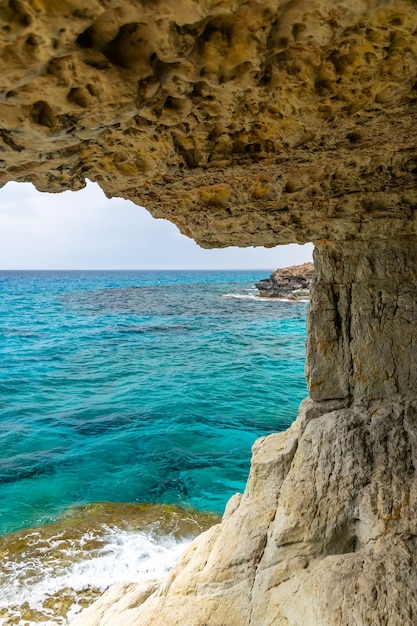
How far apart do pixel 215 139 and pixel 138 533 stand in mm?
8418

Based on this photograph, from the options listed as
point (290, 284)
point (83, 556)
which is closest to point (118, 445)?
point (83, 556)

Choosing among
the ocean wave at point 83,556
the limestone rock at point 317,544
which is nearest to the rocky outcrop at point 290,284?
the ocean wave at point 83,556

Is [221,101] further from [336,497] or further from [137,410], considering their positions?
[137,410]

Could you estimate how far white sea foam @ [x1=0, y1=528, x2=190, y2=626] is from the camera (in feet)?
24.0

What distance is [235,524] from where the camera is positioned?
5191 millimetres

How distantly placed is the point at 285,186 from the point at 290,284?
5082 centimetres

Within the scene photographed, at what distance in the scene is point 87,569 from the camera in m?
8.03

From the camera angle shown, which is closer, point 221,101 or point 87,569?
point 221,101

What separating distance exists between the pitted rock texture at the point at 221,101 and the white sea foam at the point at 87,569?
22.8ft

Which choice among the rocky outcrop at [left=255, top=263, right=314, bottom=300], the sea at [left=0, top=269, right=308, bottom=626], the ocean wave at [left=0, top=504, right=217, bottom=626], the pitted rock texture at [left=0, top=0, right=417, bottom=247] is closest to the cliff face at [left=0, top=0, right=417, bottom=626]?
the pitted rock texture at [left=0, top=0, right=417, bottom=247]

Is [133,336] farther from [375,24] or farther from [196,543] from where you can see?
[375,24]

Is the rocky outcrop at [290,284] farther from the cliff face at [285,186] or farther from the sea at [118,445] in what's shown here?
the cliff face at [285,186]

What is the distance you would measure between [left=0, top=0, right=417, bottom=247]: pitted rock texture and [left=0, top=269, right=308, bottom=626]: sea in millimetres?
7081

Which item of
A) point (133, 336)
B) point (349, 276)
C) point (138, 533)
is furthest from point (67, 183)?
point (133, 336)
